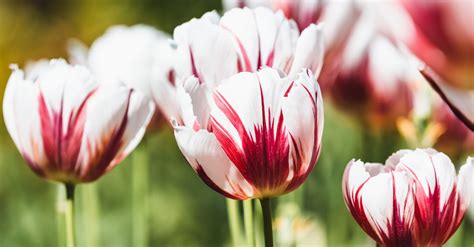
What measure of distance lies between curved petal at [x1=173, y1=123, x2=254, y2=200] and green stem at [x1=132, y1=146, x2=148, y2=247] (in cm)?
28

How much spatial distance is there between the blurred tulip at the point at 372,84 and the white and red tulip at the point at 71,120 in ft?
0.94

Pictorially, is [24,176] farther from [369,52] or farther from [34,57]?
[369,52]

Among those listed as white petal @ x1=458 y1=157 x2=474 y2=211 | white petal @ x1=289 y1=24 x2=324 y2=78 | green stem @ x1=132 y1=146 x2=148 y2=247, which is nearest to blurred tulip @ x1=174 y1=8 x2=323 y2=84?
white petal @ x1=289 y1=24 x2=324 y2=78

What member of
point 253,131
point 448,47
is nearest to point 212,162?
point 253,131

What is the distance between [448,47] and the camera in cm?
47

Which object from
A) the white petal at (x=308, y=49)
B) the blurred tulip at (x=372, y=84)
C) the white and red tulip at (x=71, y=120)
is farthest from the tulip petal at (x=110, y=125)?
the blurred tulip at (x=372, y=84)

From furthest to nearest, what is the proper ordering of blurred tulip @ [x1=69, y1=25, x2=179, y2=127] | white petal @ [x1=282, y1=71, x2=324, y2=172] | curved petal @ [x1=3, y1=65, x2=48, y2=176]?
blurred tulip @ [x1=69, y1=25, x2=179, y2=127] < curved petal @ [x1=3, y1=65, x2=48, y2=176] < white petal @ [x1=282, y1=71, x2=324, y2=172]

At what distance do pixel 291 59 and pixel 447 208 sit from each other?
12 cm

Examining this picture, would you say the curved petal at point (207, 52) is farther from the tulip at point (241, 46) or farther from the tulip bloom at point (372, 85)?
the tulip bloom at point (372, 85)

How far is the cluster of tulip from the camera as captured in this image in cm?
45

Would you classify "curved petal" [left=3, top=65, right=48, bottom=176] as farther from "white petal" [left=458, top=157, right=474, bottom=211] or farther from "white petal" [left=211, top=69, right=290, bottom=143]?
"white petal" [left=458, top=157, right=474, bottom=211]

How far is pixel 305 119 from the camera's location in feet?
1.48

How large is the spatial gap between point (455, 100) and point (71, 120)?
22 cm

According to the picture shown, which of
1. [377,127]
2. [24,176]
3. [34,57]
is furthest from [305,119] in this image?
[34,57]
